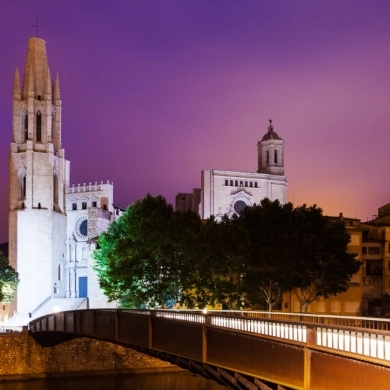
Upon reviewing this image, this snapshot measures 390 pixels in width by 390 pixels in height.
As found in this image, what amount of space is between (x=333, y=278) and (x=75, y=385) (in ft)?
67.6

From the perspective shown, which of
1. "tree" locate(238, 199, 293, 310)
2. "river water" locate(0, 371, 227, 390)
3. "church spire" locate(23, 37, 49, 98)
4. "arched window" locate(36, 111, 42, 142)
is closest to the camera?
"river water" locate(0, 371, 227, 390)

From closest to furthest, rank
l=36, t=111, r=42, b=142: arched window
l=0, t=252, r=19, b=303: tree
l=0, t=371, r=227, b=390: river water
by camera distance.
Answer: l=0, t=371, r=227, b=390: river water → l=0, t=252, r=19, b=303: tree → l=36, t=111, r=42, b=142: arched window

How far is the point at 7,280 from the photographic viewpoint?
228 feet

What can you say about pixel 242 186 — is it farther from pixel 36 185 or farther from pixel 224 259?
pixel 224 259

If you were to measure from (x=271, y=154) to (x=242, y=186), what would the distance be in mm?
7317

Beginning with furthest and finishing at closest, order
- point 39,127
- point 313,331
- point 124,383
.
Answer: point 39,127
point 124,383
point 313,331

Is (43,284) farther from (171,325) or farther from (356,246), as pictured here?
(171,325)

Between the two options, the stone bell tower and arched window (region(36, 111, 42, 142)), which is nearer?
the stone bell tower

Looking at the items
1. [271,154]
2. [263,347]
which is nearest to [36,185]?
[271,154]

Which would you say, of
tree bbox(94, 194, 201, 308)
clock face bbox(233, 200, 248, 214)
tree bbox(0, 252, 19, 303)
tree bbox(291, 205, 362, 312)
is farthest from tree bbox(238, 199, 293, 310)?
clock face bbox(233, 200, 248, 214)

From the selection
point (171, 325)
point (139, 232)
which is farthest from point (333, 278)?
point (171, 325)

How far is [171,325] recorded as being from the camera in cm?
2734

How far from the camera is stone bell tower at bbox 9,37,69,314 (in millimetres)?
76938

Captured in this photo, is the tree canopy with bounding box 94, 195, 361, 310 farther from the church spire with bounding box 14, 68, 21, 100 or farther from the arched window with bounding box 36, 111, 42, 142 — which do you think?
the church spire with bounding box 14, 68, 21, 100
